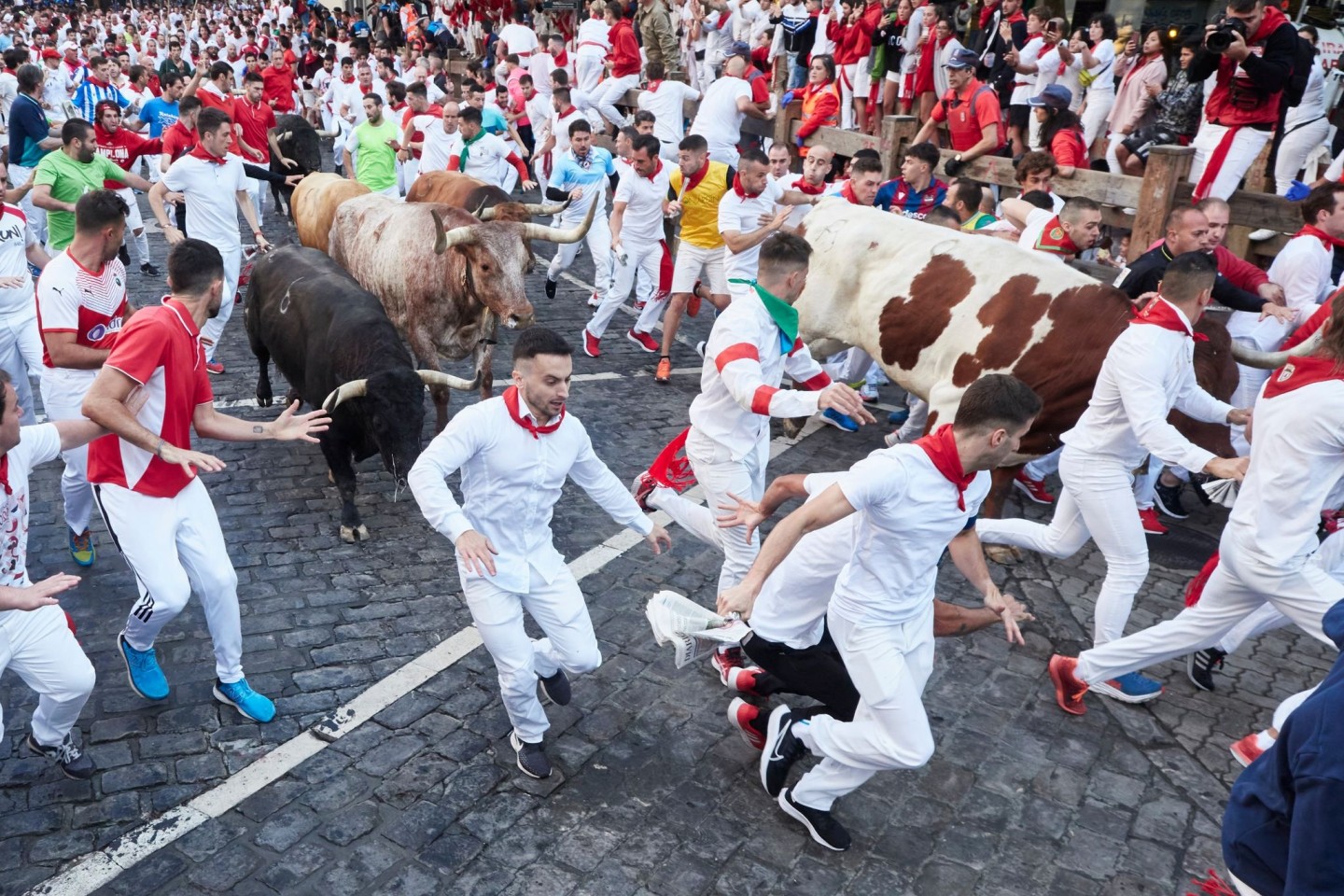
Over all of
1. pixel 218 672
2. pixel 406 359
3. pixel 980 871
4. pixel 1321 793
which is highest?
Answer: pixel 1321 793

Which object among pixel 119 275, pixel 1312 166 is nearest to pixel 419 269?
pixel 119 275

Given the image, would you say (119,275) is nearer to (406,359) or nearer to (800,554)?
(406,359)

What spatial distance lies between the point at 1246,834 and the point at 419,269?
308 inches

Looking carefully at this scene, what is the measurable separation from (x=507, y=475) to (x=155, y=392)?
1654mm

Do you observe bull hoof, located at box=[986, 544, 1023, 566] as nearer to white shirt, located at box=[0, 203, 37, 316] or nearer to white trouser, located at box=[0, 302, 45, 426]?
white trouser, located at box=[0, 302, 45, 426]

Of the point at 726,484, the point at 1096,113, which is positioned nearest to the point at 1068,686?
the point at 726,484

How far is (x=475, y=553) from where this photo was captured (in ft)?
13.8

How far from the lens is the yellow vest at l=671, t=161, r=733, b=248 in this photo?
998 centimetres

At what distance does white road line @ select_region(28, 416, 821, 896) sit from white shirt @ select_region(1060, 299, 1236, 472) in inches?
123

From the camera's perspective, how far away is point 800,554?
14.8 feet

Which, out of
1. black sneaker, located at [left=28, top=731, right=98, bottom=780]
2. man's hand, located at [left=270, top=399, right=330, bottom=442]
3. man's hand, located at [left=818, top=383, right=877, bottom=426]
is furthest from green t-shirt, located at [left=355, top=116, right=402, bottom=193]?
man's hand, located at [left=818, top=383, right=877, bottom=426]

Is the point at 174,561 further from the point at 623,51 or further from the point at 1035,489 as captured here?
the point at 623,51

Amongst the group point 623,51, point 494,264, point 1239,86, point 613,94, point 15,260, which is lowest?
point 494,264

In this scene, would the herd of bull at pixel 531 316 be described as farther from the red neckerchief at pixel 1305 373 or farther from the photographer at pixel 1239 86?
the photographer at pixel 1239 86
